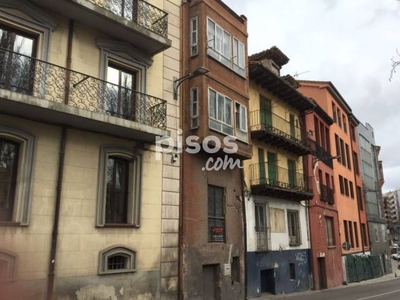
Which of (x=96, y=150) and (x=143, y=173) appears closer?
(x=96, y=150)

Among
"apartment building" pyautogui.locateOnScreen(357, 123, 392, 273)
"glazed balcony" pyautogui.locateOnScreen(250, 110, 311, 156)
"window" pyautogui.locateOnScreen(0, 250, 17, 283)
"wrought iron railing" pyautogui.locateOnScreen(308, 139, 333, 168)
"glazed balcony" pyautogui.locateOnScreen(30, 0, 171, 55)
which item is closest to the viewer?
"window" pyautogui.locateOnScreen(0, 250, 17, 283)

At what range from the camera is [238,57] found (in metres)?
16.9

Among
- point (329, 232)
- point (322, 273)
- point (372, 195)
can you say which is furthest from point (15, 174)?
point (372, 195)

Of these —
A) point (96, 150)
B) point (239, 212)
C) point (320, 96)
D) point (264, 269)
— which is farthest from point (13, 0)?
point (320, 96)

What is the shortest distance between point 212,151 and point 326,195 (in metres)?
13.6

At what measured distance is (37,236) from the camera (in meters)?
9.45

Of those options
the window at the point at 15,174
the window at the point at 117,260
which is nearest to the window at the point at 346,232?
the window at the point at 117,260

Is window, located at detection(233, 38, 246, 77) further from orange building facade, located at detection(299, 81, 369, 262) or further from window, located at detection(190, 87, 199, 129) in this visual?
orange building facade, located at detection(299, 81, 369, 262)

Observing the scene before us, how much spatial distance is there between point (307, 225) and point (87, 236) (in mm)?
15071

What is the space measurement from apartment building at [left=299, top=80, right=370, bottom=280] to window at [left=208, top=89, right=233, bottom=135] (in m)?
14.7

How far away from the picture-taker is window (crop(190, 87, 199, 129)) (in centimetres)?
1416

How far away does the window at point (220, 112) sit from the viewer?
14.6 metres

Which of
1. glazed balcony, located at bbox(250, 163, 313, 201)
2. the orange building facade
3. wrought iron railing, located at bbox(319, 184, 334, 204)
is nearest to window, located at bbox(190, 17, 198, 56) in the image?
glazed balcony, located at bbox(250, 163, 313, 201)

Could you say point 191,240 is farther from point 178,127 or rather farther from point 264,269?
point 264,269
